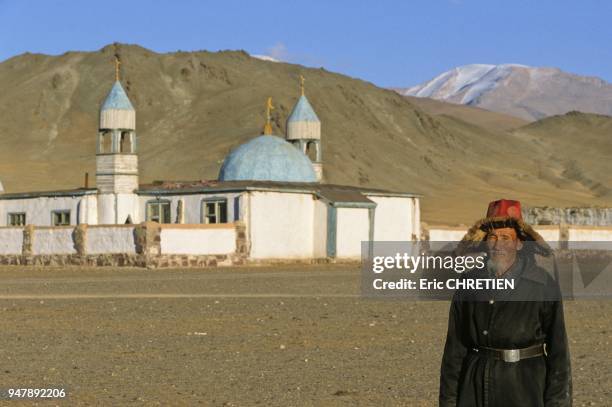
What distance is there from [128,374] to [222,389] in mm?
1643

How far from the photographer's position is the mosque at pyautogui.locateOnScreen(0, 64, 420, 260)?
42.8m

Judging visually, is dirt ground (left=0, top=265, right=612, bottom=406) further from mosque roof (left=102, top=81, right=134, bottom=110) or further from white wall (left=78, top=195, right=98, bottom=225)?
mosque roof (left=102, top=81, right=134, bottom=110)

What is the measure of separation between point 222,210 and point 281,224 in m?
2.19

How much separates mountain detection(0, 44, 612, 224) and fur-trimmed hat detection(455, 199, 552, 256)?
297 feet

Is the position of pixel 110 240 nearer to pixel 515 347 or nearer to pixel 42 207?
pixel 42 207

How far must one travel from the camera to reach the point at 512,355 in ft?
24.0

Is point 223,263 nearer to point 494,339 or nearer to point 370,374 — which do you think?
point 370,374

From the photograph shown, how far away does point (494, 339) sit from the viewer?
7.38m

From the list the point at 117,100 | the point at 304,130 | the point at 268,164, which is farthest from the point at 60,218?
the point at 304,130

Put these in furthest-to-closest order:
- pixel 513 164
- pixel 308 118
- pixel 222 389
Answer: pixel 513 164
pixel 308 118
pixel 222 389

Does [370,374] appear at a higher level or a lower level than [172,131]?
lower

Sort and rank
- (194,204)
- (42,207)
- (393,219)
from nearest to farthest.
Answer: (194,204), (393,219), (42,207)

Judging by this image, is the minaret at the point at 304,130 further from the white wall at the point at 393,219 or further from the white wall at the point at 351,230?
the white wall at the point at 351,230

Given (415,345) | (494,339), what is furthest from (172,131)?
(494,339)
